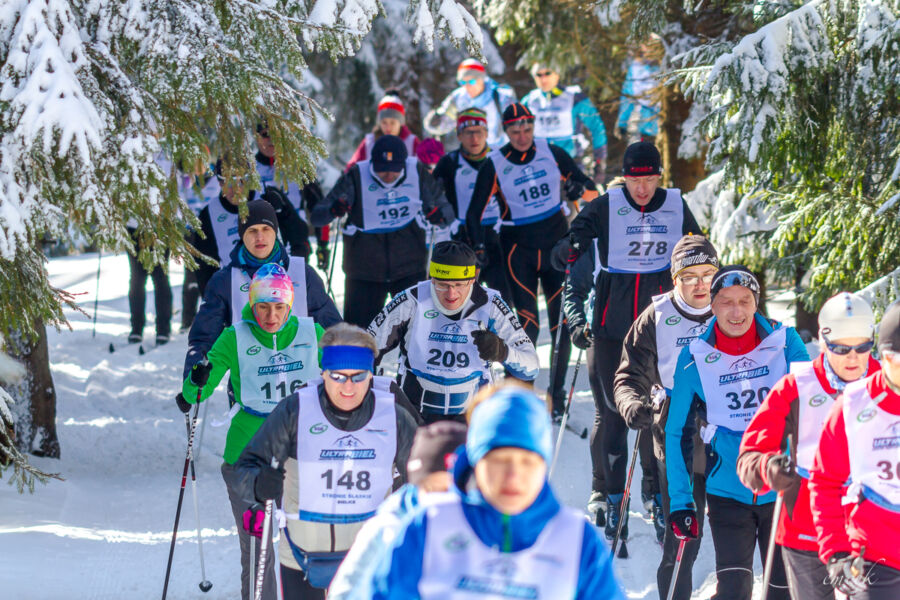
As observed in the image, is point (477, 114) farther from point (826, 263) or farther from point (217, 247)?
point (826, 263)

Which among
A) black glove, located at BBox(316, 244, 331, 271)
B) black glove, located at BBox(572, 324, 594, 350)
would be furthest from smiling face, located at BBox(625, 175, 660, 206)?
black glove, located at BBox(316, 244, 331, 271)

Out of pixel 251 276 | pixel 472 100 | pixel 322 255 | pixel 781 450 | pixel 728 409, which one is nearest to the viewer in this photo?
pixel 781 450

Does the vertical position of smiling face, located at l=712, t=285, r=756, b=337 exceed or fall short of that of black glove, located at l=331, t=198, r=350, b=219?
it falls short

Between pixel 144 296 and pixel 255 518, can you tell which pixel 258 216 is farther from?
pixel 144 296

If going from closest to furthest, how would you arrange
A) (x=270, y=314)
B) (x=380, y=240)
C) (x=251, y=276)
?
1. (x=270, y=314)
2. (x=251, y=276)
3. (x=380, y=240)

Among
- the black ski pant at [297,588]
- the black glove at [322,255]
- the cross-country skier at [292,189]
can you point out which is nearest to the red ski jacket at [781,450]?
the black ski pant at [297,588]

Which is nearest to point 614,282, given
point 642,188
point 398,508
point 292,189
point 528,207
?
A: point 642,188

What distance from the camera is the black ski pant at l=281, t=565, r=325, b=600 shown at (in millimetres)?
4809

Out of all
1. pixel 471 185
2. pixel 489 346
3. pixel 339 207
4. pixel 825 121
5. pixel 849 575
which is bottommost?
pixel 849 575

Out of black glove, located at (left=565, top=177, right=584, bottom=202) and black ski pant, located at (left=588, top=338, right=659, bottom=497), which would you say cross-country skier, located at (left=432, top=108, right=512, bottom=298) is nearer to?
black glove, located at (left=565, top=177, right=584, bottom=202)

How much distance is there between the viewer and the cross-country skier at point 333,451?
4.62m

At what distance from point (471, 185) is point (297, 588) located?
5.33 metres

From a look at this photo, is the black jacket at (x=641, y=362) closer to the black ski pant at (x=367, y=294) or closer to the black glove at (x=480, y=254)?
the black glove at (x=480, y=254)

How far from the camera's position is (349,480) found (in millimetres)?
4707
